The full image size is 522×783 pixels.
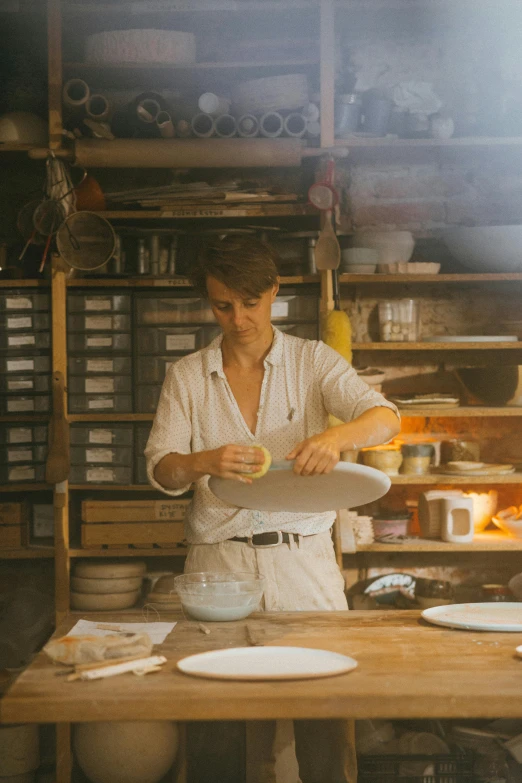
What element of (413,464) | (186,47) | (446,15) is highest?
(446,15)

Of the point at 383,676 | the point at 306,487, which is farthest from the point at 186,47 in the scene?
the point at 383,676

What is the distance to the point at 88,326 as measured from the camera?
3.75 meters

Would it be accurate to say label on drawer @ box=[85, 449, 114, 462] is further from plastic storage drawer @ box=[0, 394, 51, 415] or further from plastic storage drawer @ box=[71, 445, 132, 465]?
plastic storage drawer @ box=[0, 394, 51, 415]

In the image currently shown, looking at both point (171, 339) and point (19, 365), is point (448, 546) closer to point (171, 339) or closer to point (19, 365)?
point (171, 339)

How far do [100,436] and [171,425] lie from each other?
4.94 feet

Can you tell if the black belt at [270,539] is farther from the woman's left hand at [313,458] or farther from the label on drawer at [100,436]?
the label on drawer at [100,436]

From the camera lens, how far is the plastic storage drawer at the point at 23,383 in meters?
3.80

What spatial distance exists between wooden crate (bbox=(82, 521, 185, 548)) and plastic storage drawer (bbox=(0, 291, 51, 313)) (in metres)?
0.99

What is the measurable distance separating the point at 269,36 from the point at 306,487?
115 inches

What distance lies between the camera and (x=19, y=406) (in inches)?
151

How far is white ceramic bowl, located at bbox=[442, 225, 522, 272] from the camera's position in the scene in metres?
3.71

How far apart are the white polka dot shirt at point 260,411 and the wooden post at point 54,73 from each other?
1.73 m

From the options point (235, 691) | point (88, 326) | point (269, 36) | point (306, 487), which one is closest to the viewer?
point (235, 691)

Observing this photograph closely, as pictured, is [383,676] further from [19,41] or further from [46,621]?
[19,41]
